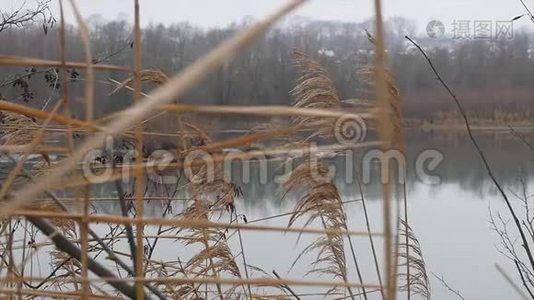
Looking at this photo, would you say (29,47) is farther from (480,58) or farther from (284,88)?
(480,58)

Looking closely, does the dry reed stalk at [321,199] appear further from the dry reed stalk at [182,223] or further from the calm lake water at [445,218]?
the dry reed stalk at [182,223]

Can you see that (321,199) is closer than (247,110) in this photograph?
No

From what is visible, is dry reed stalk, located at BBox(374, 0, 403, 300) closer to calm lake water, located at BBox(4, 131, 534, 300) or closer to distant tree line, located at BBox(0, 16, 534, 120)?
distant tree line, located at BBox(0, 16, 534, 120)

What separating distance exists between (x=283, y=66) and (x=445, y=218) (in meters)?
3.93

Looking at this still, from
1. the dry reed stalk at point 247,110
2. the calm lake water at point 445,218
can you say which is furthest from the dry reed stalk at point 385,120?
the calm lake water at point 445,218

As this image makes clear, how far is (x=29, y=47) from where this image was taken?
1.11 metres

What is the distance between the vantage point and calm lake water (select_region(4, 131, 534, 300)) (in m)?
3.54

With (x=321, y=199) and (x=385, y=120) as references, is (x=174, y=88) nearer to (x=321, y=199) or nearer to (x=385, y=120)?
(x=385, y=120)

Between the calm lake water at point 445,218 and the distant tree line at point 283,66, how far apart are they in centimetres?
47

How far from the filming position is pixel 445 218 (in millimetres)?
7668

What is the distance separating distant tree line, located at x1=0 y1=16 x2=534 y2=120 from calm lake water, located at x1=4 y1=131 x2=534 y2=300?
47 centimetres

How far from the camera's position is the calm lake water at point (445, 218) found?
11.6 feet

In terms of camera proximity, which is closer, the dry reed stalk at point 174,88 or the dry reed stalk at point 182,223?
the dry reed stalk at point 174,88

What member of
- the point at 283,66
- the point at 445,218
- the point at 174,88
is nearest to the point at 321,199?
the point at 174,88
